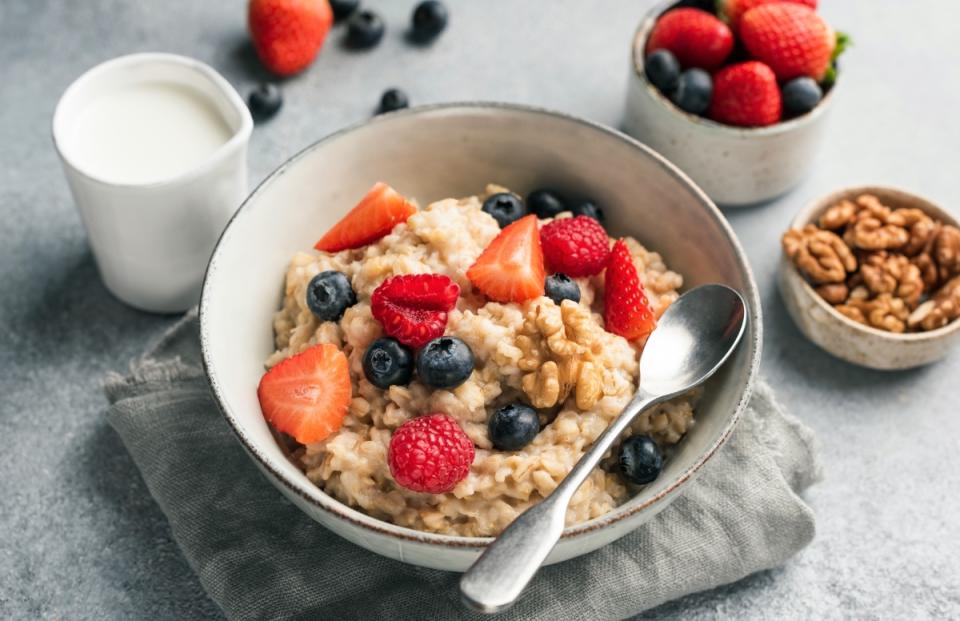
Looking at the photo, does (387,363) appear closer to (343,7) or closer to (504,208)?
(504,208)

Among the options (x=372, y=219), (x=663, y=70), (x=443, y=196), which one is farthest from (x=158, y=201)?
(x=663, y=70)

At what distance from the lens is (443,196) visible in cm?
273

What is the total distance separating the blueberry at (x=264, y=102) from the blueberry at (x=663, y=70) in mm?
1153

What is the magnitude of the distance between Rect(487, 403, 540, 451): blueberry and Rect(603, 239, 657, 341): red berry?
0.32m

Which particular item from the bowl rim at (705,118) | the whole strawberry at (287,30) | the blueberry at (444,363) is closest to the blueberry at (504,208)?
the blueberry at (444,363)

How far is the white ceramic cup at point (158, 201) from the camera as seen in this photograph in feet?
8.38

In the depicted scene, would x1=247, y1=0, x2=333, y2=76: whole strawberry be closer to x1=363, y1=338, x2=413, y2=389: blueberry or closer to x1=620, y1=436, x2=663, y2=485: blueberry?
x1=363, y1=338, x2=413, y2=389: blueberry

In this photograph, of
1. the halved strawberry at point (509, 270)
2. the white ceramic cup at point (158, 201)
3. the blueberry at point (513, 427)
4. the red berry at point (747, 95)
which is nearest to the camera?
the blueberry at point (513, 427)

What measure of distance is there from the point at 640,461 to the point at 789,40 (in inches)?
58.8

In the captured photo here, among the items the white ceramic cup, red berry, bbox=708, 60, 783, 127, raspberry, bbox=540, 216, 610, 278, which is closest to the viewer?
raspberry, bbox=540, 216, 610, 278

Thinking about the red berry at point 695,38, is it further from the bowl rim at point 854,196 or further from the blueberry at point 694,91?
the bowl rim at point 854,196

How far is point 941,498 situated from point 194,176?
78.7 inches

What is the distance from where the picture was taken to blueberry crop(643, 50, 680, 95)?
9.76 ft

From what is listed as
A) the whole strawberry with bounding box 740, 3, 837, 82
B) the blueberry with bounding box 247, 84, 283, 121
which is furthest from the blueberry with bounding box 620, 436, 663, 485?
the blueberry with bounding box 247, 84, 283, 121
